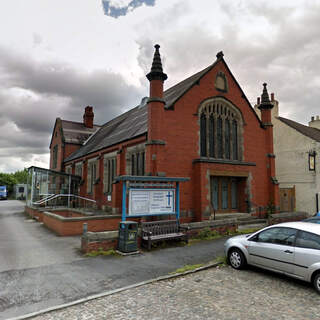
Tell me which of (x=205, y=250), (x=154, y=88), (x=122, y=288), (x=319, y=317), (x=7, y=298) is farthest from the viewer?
(x=154, y=88)

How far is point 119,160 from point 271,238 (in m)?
12.6

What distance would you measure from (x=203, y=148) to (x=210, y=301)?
11.6m

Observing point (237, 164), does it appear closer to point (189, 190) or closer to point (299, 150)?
point (189, 190)

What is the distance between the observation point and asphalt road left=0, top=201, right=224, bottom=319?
545cm

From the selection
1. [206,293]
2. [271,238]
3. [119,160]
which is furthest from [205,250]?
[119,160]

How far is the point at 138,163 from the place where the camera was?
1625 centimetres

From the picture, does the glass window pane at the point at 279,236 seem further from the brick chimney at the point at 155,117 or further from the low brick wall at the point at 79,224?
the low brick wall at the point at 79,224

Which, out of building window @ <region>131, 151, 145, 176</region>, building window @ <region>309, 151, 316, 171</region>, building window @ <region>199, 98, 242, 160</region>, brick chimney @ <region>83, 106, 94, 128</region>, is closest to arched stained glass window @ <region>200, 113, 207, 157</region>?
building window @ <region>199, 98, 242, 160</region>

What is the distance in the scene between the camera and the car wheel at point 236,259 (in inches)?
287

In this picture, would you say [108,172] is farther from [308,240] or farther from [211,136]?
[308,240]

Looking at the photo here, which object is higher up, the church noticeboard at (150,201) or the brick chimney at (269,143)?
the brick chimney at (269,143)

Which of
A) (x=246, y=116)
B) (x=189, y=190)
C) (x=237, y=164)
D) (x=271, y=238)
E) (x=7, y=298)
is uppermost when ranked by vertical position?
(x=246, y=116)

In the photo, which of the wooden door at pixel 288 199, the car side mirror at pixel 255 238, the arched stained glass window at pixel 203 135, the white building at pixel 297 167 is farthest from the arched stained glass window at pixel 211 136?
the wooden door at pixel 288 199

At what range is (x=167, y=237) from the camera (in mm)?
9984
